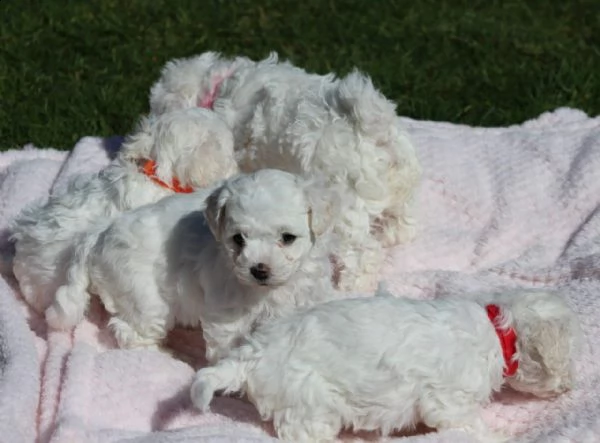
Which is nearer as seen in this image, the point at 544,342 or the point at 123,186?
the point at 544,342

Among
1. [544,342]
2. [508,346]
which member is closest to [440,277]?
[508,346]

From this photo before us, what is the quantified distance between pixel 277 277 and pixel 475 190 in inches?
89.7

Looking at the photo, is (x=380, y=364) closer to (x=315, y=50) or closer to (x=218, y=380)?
(x=218, y=380)

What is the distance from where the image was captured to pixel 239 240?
471 centimetres

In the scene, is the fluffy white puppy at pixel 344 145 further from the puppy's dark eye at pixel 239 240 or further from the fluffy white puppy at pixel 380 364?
the fluffy white puppy at pixel 380 364

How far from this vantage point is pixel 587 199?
6.49 meters

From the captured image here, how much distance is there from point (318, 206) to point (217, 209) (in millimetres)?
419

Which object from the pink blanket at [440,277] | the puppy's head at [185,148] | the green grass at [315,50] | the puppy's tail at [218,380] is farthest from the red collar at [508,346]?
the green grass at [315,50]

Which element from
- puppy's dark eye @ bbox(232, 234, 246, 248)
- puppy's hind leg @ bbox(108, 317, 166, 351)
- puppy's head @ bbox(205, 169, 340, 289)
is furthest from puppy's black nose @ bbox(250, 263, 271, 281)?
puppy's hind leg @ bbox(108, 317, 166, 351)

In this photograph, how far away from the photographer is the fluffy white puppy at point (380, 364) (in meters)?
4.46

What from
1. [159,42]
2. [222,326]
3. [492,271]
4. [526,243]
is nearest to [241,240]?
[222,326]

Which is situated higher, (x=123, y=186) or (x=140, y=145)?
(x=140, y=145)

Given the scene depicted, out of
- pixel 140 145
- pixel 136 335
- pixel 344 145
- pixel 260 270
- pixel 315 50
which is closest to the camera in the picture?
pixel 260 270

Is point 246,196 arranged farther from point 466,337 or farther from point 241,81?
point 241,81
